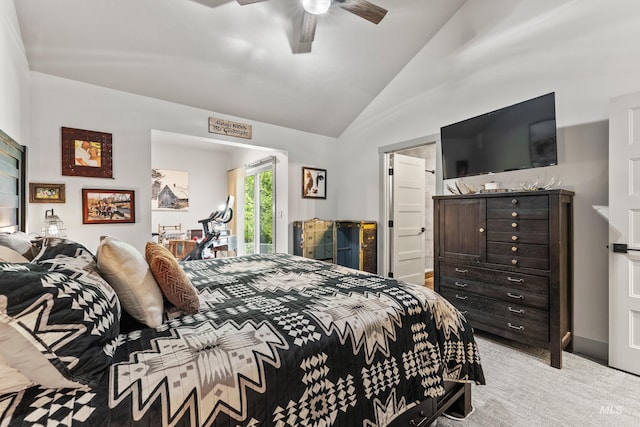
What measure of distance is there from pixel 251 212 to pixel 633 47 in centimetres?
589

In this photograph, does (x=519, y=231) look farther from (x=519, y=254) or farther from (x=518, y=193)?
(x=518, y=193)

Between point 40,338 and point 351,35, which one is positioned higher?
point 351,35

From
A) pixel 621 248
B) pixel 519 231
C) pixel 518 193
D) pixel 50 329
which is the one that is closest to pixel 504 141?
pixel 518 193

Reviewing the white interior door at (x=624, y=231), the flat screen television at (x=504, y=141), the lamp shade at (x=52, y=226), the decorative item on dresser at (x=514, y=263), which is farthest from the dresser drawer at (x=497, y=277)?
the lamp shade at (x=52, y=226)

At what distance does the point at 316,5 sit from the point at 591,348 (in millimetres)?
3596

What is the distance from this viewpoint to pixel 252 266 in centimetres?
233

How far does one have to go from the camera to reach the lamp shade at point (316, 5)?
84.7 inches

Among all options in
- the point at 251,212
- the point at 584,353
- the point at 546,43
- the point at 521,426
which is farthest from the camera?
the point at 251,212

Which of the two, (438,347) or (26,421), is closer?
(26,421)

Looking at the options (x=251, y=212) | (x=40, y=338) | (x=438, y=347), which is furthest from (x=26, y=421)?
(x=251, y=212)

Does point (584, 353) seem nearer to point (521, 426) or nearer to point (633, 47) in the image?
point (521, 426)

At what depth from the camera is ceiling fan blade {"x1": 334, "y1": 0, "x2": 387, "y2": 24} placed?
2273mm

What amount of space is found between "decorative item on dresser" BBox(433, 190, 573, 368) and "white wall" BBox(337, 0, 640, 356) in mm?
158

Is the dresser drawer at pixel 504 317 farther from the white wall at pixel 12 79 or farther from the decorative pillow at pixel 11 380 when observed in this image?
the white wall at pixel 12 79
